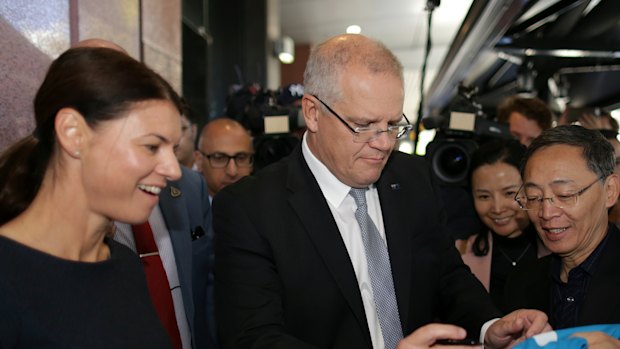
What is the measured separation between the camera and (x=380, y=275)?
1417mm

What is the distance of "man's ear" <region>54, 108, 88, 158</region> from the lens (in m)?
Result: 0.94

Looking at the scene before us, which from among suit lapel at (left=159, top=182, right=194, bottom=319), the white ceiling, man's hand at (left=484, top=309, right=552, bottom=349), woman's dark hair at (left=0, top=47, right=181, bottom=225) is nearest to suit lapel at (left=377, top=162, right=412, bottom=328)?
man's hand at (left=484, top=309, right=552, bottom=349)

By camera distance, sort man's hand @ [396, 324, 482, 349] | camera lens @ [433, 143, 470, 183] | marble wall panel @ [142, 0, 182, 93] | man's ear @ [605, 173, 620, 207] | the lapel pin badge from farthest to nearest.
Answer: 1. marble wall panel @ [142, 0, 182, 93]
2. camera lens @ [433, 143, 470, 183]
3. the lapel pin badge
4. man's ear @ [605, 173, 620, 207]
5. man's hand @ [396, 324, 482, 349]

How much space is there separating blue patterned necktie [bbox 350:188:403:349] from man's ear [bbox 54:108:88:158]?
0.76m

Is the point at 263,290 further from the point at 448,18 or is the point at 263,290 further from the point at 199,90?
the point at 448,18

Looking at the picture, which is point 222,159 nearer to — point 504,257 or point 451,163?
point 451,163

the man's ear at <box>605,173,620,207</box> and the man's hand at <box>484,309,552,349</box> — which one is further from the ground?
the man's ear at <box>605,173,620,207</box>

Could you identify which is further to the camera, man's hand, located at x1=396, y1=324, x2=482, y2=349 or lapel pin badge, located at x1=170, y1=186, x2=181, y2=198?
lapel pin badge, located at x1=170, y1=186, x2=181, y2=198

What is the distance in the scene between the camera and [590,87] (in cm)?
551

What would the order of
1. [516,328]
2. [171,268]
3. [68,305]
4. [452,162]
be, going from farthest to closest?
[452,162] < [171,268] < [516,328] < [68,305]

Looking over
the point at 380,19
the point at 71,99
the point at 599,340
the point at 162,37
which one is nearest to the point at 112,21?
the point at 162,37

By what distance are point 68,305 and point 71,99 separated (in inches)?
14.4

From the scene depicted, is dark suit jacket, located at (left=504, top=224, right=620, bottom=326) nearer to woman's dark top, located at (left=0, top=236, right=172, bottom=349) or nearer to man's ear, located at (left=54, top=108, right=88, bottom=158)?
woman's dark top, located at (left=0, top=236, right=172, bottom=349)

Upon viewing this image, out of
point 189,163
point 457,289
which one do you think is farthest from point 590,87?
point 457,289
